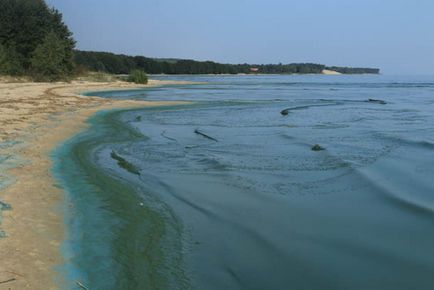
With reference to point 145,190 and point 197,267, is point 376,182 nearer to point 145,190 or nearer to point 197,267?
point 145,190

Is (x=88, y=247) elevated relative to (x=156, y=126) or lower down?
elevated

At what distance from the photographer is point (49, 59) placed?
2239 inches

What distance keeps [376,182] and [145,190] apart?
18.1 ft

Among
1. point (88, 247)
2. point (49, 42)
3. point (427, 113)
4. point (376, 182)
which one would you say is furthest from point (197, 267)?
point (49, 42)

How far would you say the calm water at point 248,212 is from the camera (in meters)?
6.32

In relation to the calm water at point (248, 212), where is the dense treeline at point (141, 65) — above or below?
below

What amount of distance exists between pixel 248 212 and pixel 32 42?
58759mm

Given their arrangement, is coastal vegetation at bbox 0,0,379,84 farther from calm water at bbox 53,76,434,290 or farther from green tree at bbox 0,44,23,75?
calm water at bbox 53,76,434,290

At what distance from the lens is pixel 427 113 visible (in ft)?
98.4

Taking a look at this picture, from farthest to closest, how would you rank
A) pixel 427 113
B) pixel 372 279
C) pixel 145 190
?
1. pixel 427 113
2. pixel 145 190
3. pixel 372 279

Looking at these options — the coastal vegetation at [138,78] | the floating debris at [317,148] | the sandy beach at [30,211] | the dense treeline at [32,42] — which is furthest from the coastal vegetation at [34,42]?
the floating debris at [317,148]

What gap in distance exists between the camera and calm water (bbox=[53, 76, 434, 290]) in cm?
632

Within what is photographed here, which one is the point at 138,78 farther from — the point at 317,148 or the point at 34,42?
the point at 317,148

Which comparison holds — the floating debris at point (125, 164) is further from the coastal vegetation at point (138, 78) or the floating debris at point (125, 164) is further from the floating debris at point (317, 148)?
the coastal vegetation at point (138, 78)
